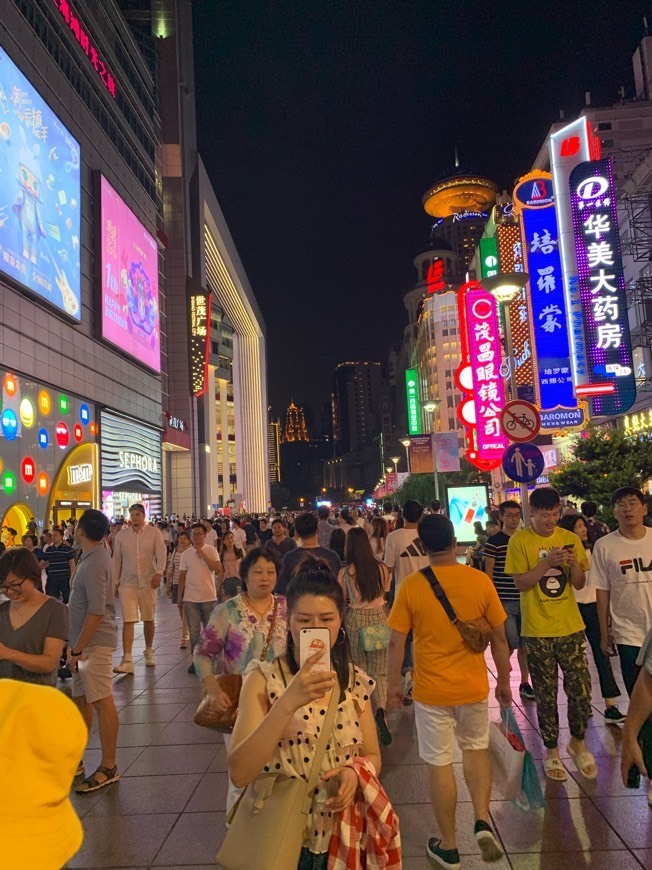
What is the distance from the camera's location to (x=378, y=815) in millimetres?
2295

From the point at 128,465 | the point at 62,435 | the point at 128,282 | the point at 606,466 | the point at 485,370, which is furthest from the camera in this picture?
the point at 128,465

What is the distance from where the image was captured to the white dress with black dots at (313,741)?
7.66 ft

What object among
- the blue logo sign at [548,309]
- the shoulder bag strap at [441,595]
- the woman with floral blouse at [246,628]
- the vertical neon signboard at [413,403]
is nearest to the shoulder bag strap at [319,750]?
the woman with floral blouse at [246,628]

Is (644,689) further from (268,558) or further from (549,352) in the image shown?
(549,352)

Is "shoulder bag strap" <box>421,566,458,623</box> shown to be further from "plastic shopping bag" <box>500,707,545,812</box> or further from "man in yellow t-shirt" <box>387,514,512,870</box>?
"plastic shopping bag" <box>500,707,545,812</box>

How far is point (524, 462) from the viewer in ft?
28.3

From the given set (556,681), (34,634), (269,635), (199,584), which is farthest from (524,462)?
(34,634)

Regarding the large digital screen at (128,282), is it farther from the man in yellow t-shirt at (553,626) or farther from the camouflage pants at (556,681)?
the camouflage pants at (556,681)

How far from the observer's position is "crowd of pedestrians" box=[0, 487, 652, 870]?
2.33 meters

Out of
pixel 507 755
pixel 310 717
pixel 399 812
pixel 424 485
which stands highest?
pixel 424 485

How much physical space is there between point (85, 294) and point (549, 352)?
2170 cm

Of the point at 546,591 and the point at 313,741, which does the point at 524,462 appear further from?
the point at 313,741

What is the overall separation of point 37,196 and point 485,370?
59.3 ft

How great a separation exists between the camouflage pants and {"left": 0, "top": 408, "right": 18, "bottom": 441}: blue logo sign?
20.8 m
